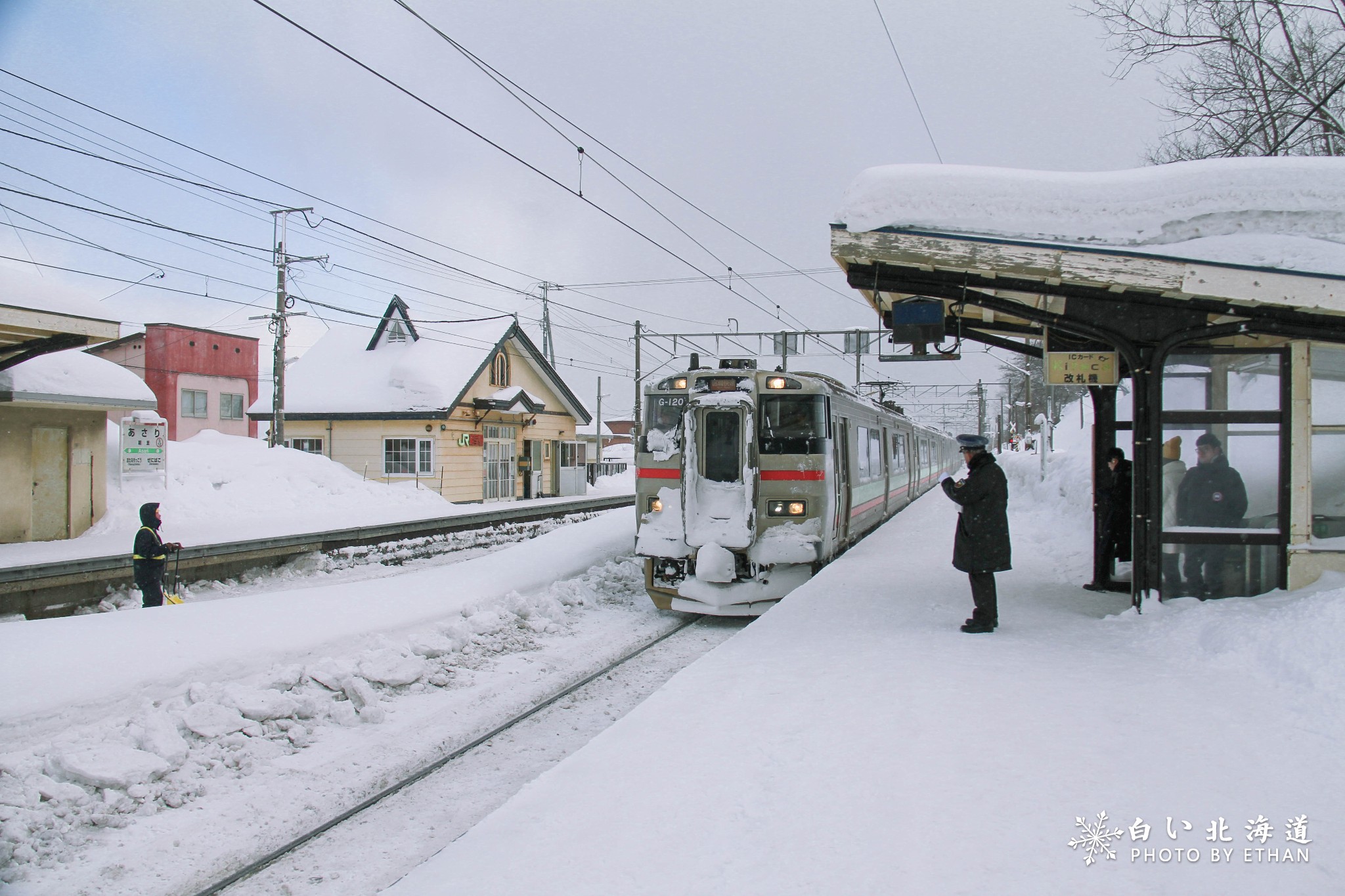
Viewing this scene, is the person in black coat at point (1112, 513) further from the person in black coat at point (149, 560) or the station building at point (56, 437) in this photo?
the station building at point (56, 437)

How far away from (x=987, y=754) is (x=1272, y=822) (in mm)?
1080

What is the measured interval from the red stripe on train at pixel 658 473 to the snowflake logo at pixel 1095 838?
6.48 metres

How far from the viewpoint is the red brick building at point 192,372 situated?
3716cm

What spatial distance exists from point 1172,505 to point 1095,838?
4.09 meters

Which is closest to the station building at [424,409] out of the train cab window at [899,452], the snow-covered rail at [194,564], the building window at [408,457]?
the building window at [408,457]

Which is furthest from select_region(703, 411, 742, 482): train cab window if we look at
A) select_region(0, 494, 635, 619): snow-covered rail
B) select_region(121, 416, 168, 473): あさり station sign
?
select_region(121, 416, 168, 473): あさり station sign

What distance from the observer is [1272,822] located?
3.09 meters

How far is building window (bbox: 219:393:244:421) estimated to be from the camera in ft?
131

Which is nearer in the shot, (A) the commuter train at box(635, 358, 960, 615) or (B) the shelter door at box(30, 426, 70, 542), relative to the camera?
(A) the commuter train at box(635, 358, 960, 615)

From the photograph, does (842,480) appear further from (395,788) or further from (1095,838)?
(1095,838)

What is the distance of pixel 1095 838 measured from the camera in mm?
3041

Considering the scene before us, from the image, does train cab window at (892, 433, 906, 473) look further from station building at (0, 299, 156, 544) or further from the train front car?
station building at (0, 299, 156, 544)

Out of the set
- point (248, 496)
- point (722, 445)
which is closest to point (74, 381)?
point (248, 496)

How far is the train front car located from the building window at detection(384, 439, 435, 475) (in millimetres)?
18907
